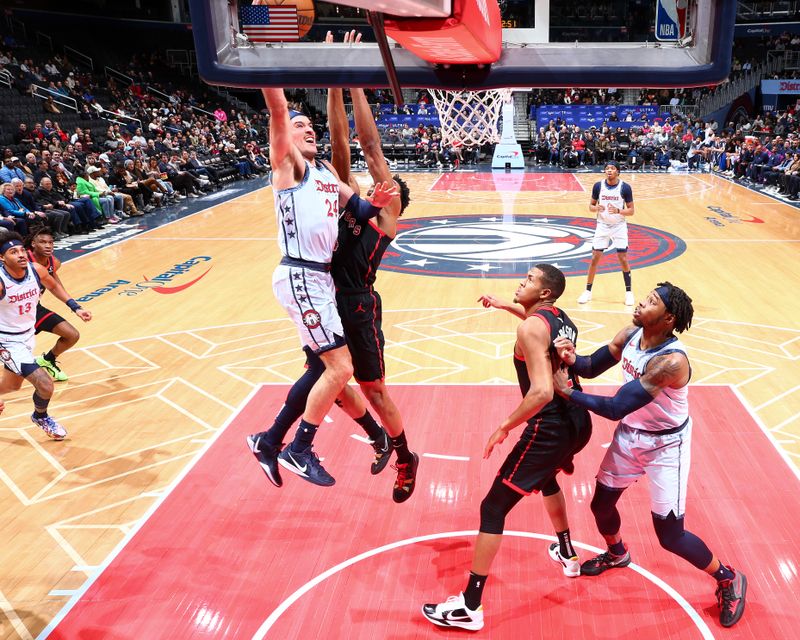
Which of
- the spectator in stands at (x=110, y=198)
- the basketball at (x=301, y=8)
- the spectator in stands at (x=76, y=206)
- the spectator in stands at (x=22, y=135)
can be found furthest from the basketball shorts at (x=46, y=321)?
the spectator in stands at (x=22, y=135)

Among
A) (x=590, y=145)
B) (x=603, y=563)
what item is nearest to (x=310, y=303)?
(x=603, y=563)

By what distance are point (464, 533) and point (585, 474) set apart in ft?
3.73

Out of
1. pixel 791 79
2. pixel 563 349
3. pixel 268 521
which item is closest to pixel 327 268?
pixel 563 349

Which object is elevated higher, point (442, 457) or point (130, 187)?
point (130, 187)

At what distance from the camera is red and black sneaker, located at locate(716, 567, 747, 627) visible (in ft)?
11.5

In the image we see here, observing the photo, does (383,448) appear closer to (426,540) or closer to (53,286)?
(426,540)

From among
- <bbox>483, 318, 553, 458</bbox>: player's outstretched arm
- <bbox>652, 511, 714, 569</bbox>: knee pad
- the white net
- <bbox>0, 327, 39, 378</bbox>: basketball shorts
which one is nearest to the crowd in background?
<bbox>0, 327, 39, 378</bbox>: basketball shorts

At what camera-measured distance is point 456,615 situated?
3.50 metres

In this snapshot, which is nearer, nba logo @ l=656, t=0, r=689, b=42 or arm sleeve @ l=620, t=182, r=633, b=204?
nba logo @ l=656, t=0, r=689, b=42

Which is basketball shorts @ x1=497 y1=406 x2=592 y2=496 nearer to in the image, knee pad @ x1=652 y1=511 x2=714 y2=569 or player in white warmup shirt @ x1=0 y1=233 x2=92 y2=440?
knee pad @ x1=652 y1=511 x2=714 y2=569

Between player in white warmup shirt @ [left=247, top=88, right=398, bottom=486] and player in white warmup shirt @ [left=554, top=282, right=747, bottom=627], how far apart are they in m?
1.26

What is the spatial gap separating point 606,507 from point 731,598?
0.72 m

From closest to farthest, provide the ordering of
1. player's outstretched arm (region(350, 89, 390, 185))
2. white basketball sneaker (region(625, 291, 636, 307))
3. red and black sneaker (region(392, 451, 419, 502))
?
player's outstretched arm (region(350, 89, 390, 185)), red and black sneaker (region(392, 451, 419, 502)), white basketball sneaker (region(625, 291, 636, 307))

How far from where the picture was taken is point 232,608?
373 cm
